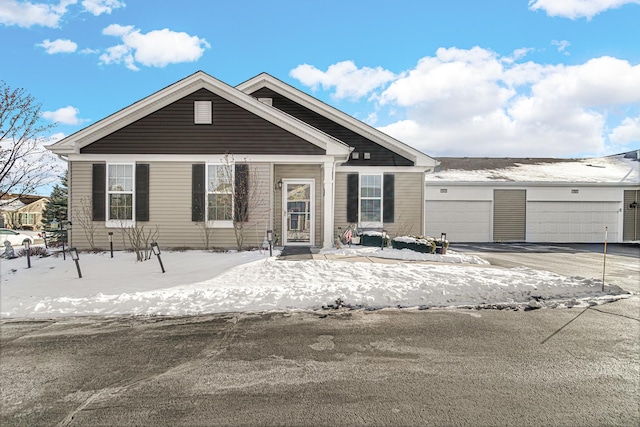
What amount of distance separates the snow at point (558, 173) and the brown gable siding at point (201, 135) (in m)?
9.47

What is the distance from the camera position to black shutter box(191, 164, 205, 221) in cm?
1152

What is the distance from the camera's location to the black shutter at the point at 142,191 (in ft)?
37.7

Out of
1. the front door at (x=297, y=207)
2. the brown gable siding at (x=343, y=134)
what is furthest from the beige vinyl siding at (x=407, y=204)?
the front door at (x=297, y=207)

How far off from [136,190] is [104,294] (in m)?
5.74

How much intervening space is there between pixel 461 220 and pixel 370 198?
7.10 m

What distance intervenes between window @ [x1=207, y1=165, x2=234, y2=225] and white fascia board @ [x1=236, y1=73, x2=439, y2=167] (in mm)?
4200

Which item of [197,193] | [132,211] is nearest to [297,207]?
[197,193]

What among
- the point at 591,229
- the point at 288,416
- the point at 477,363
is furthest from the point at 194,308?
the point at 591,229

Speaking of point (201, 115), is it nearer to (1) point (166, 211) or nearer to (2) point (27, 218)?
(1) point (166, 211)

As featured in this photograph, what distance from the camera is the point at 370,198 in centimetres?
1362

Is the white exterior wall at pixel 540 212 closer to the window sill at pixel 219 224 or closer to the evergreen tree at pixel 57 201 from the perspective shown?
the window sill at pixel 219 224

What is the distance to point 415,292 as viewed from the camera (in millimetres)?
6574

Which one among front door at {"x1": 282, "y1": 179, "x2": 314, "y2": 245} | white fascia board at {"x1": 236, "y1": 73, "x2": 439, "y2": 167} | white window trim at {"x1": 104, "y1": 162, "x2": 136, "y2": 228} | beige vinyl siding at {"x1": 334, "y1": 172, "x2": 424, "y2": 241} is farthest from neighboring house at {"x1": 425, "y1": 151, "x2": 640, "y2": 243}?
white window trim at {"x1": 104, "y1": 162, "x2": 136, "y2": 228}

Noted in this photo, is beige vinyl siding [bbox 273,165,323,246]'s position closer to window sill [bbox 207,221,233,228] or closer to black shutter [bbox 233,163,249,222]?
black shutter [bbox 233,163,249,222]
